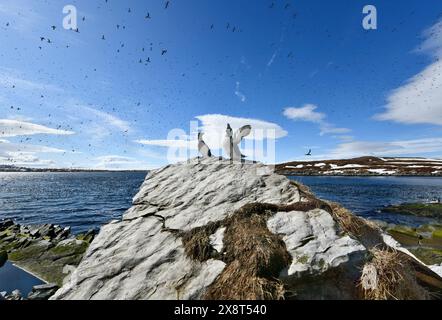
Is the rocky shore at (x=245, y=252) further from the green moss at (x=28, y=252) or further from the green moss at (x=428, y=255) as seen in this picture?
the green moss at (x=28, y=252)

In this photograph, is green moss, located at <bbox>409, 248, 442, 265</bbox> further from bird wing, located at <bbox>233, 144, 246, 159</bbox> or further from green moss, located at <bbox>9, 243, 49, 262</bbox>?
green moss, located at <bbox>9, 243, 49, 262</bbox>

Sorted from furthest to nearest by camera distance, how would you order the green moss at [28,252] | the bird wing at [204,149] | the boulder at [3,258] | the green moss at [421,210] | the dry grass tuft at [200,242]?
1. the green moss at [421,210]
2. the green moss at [28,252]
3. the boulder at [3,258]
4. the bird wing at [204,149]
5. the dry grass tuft at [200,242]

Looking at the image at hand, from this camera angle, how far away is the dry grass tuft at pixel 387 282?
4.80 m

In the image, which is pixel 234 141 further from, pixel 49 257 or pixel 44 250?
pixel 44 250

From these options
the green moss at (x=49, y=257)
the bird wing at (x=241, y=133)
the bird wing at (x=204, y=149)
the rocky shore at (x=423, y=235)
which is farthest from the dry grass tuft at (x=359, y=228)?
the green moss at (x=49, y=257)

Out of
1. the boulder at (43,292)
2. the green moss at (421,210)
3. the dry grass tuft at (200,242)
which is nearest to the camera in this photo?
the dry grass tuft at (200,242)

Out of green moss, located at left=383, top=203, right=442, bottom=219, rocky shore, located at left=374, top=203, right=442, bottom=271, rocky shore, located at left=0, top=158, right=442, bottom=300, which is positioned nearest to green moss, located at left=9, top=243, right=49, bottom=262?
rocky shore, located at left=0, top=158, right=442, bottom=300

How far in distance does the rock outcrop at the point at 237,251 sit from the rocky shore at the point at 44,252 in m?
9.90

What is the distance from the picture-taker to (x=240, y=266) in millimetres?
5121

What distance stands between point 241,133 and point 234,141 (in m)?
0.52

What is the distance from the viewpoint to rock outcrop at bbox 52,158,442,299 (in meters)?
4.98

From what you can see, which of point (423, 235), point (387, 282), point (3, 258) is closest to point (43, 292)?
point (3, 258)

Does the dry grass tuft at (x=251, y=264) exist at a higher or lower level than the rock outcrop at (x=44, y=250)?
higher

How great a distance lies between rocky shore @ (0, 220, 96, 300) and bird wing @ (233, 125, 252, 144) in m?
12.7
